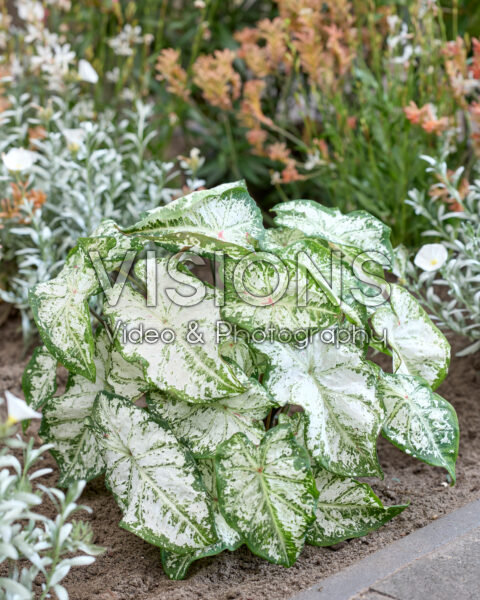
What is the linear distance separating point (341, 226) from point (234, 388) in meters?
0.44

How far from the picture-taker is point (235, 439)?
3.72 ft

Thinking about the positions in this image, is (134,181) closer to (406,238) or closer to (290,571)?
→ (406,238)

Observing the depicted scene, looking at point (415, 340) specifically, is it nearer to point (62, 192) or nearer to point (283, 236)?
point (283, 236)

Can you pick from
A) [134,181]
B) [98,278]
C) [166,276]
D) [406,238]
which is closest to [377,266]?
[166,276]

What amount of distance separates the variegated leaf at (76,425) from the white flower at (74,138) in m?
0.82

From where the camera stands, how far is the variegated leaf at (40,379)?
1325mm

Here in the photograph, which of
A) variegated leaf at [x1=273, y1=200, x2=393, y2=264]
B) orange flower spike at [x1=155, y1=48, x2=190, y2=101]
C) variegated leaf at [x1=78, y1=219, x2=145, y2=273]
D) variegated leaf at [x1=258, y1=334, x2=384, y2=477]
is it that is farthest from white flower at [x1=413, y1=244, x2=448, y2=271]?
orange flower spike at [x1=155, y1=48, x2=190, y2=101]

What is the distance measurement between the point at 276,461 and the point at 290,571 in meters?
0.21

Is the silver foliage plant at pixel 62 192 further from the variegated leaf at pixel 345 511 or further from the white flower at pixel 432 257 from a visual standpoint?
the variegated leaf at pixel 345 511

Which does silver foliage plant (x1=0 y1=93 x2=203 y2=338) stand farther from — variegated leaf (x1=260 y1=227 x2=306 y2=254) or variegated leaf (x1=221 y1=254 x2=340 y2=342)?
variegated leaf (x1=221 y1=254 x2=340 y2=342)

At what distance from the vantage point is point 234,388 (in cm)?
114

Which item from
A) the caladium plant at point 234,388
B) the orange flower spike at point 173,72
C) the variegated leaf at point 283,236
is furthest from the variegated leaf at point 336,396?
the orange flower spike at point 173,72

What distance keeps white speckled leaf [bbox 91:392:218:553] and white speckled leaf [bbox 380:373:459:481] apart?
361 mm

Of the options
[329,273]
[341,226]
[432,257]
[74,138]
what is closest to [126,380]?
[329,273]
